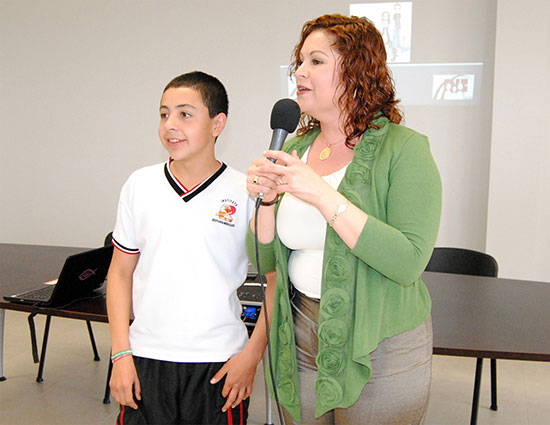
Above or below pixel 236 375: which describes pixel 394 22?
above

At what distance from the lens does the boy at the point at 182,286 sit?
149 cm

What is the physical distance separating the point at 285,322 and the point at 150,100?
13.0ft

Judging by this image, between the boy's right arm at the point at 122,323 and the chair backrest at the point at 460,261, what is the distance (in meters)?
1.85

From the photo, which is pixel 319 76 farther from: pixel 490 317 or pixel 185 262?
pixel 490 317

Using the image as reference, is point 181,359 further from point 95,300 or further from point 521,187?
point 521,187

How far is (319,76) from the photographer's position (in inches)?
49.2

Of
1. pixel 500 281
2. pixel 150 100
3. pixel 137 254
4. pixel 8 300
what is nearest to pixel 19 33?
pixel 150 100

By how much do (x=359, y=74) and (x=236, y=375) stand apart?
0.84 meters

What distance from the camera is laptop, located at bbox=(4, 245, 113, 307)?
2.06 m

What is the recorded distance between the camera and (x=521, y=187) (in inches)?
155

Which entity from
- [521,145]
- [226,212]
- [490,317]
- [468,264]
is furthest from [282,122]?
[521,145]

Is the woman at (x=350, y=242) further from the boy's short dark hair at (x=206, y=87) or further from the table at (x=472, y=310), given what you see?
the table at (x=472, y=310)

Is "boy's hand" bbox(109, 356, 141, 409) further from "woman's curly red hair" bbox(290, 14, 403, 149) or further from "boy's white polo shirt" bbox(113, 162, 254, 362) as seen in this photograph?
"woman's curly red hair" bbox(290, 14, 403, 149)

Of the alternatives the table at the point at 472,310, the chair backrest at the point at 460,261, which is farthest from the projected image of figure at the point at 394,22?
the table at the point at 472,310
